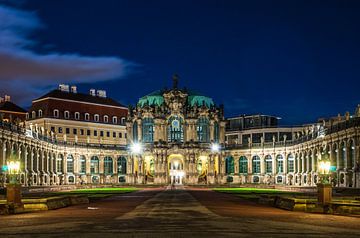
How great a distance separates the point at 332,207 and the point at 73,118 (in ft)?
443

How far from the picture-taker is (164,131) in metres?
168

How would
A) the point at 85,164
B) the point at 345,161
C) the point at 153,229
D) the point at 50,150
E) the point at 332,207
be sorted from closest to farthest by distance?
1. the point at 153,229
2. the point at 332,207
3. the point at 345,161
4. the point at 50,150
5. the point at 85,164

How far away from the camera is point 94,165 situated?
553ft

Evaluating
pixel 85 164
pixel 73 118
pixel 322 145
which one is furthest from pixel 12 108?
pixel 322 145

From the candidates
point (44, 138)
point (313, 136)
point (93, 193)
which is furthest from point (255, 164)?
point (93, 193)

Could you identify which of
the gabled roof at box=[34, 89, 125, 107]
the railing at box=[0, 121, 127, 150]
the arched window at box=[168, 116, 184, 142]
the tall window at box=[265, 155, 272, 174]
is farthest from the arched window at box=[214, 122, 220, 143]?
the gabled roof at box=[34, 89, 125, 107]

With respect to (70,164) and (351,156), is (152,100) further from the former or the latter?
(351,156)

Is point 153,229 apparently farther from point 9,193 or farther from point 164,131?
point 164,131

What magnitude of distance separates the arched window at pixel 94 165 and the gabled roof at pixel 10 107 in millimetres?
26882

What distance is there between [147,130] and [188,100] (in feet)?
48.9

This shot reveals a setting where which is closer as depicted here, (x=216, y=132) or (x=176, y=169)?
(x=176, y=169)

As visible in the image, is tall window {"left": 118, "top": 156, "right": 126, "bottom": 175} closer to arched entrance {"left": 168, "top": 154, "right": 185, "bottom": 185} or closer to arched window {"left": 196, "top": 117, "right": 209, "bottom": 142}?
arched entrance {"left": 168, "top": 154, "right": 185, "bottom": 185}

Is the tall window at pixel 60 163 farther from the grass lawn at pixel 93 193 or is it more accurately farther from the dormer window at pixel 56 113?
the grass lawn at pixel 93 193

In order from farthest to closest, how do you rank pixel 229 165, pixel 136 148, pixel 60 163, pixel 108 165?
1. pixel 229 165
2. pixel 108 165
3. pixel 136 148
4. pixel 60 163
